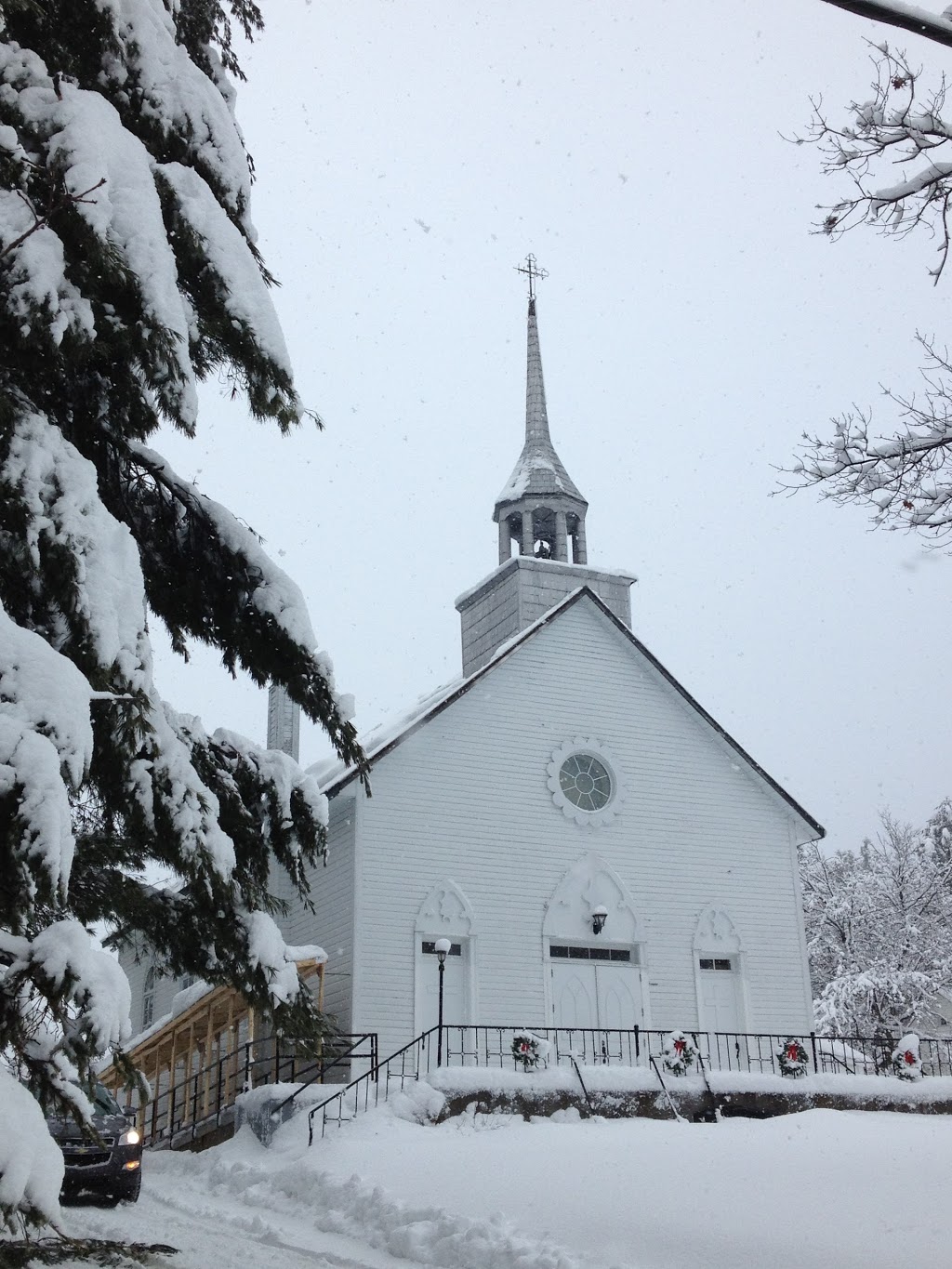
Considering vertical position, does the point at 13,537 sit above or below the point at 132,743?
above

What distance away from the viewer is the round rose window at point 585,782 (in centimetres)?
2069

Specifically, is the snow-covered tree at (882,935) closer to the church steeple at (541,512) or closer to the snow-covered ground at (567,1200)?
the church steeple at (541,512)

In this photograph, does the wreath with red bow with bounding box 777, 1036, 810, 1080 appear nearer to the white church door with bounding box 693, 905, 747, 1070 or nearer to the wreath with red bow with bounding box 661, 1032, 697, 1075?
the wreath with red bow with bounding box 661, 1032, 697, 1075

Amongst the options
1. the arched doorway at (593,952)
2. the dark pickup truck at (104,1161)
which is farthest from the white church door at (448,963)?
the dark pickup truck at (104,1161)

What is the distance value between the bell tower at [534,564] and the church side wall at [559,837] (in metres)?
1.61

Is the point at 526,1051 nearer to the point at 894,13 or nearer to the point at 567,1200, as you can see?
the point at 567,1200

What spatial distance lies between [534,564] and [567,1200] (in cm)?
1481

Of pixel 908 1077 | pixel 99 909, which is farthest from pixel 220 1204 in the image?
pixel 908 1077

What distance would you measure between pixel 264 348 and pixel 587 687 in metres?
15.4

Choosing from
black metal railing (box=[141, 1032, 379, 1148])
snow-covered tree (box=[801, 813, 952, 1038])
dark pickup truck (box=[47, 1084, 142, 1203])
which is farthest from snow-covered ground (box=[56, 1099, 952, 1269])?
snow-covered tree (box=[801, 813, 952, 1038])

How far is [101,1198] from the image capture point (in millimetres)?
11453

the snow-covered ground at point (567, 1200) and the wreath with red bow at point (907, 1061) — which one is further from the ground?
the wreath with red bow at point (907, 1061)

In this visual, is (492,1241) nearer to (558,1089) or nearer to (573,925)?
(558,1089)

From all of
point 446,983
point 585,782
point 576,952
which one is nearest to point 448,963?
point 446,983
